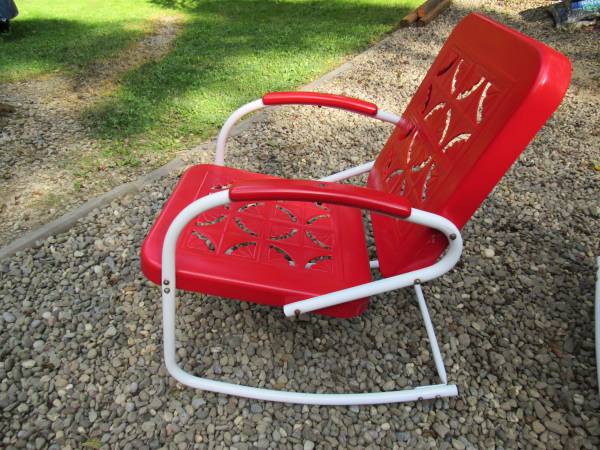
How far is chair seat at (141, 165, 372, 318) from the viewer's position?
1169mm

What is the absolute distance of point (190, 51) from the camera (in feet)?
12.8

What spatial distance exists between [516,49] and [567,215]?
1610 millimetres

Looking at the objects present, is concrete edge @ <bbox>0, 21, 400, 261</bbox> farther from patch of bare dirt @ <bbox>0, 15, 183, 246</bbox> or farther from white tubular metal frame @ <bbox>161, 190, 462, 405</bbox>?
white tubular metal frame @ <bbox>161, 190, 462, 405</bbox>

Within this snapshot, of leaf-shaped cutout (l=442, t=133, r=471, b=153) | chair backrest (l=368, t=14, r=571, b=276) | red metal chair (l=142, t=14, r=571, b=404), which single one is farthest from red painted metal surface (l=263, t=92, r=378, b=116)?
leaf-shaped cutout (l=442, t=133, r=471, b=153)

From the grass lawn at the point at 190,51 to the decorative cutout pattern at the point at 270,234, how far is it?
1.31 m

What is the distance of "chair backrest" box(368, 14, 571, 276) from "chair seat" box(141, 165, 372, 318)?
13cm

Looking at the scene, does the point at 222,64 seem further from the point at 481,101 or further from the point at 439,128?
the point at 481,101

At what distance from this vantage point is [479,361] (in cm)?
156

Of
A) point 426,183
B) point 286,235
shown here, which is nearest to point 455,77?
point 426,183

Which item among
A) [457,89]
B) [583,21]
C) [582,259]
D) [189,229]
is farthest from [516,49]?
[583,21]

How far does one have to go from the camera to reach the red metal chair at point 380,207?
92 cm

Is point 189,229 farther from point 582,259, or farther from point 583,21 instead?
point 583,21

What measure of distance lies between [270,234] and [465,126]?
661mm

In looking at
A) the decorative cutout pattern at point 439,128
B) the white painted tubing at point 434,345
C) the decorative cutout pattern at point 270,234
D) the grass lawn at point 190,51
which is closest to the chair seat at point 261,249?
the decorative cutout pattern at point 270,234
